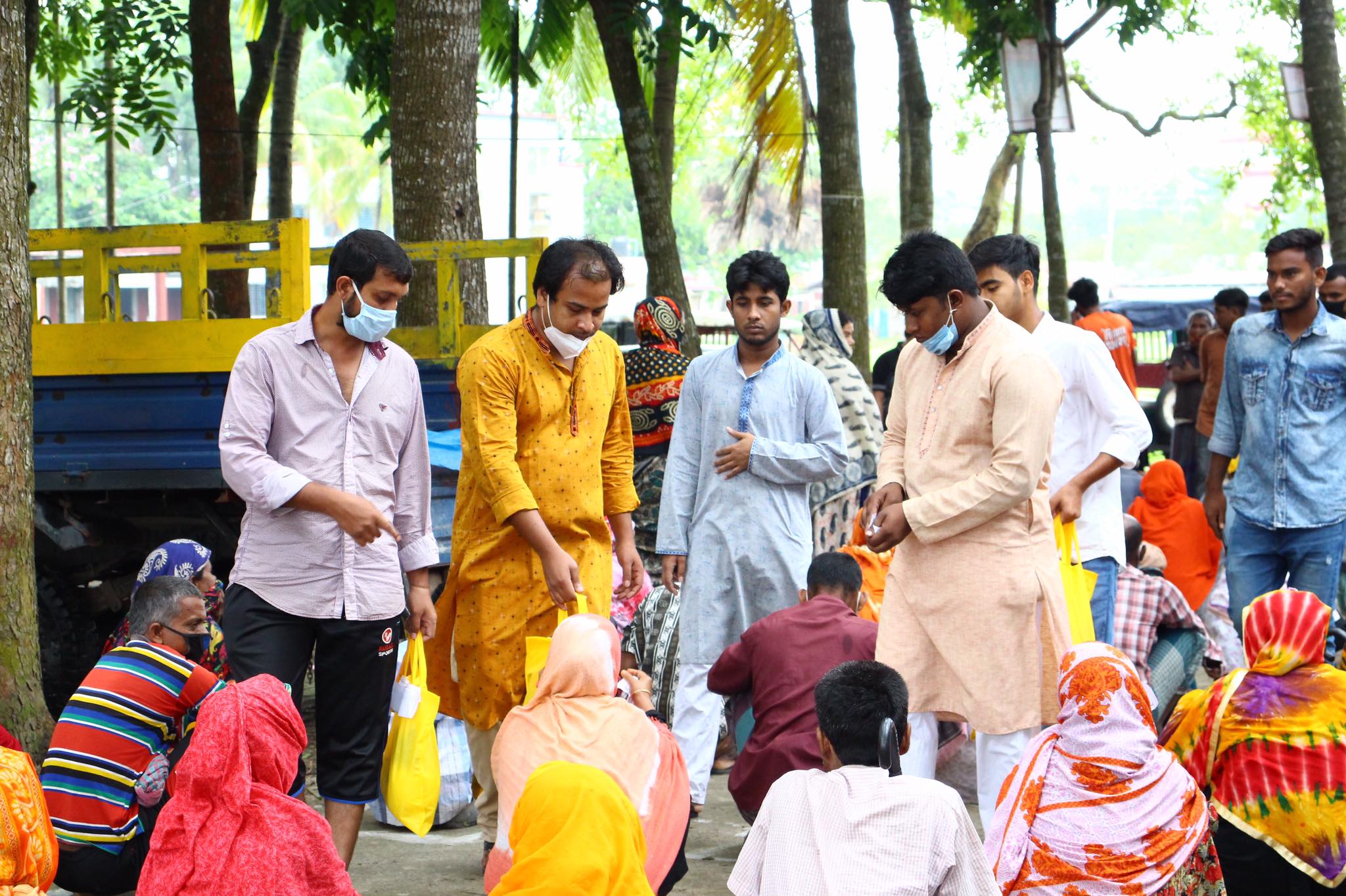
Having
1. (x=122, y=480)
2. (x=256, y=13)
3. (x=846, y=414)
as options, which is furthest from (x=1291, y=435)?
(x=256, y=13)

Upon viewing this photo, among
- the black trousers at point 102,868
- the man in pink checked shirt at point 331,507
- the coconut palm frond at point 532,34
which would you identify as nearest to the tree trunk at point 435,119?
the man in pink checked shirt at point 331,507

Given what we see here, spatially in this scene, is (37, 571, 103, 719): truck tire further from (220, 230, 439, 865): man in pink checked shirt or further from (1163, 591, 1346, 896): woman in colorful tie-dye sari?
(1163, 591, 1346, 896): woman in colorful tie-dye sari

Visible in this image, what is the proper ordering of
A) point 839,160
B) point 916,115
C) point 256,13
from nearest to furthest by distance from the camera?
point 839,160, point 916,115, point 256,13

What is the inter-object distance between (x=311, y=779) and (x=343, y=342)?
97.8 inches

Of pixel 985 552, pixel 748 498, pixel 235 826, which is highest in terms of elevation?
pixel 748 498

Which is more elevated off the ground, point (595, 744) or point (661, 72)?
point (661, 72)

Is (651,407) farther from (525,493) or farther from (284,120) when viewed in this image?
(284,120)

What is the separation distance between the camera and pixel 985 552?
3.99 meters

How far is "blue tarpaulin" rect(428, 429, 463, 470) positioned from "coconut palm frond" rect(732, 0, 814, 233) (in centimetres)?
828

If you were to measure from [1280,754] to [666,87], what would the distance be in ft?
34.6

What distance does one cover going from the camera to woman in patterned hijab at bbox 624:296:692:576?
648 cm

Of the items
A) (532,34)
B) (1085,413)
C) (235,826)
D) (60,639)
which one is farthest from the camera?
(532,34)

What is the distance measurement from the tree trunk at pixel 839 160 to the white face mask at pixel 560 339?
6.14 m

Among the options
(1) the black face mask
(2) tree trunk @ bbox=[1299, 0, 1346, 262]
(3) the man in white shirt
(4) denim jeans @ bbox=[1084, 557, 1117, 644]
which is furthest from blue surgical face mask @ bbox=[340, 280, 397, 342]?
(2) tree trunk @ bbox=[1299, 0, 1346, 262]
